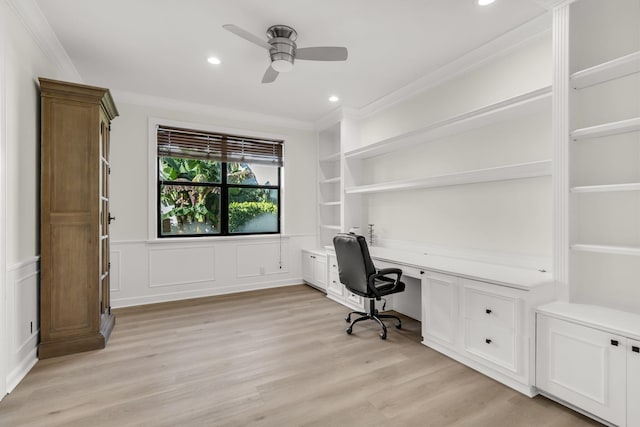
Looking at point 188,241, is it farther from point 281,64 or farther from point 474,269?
point 474,269

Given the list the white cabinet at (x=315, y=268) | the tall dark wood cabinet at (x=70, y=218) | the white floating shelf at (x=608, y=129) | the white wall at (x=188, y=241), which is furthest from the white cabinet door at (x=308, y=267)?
the white floating shelf at (x=608, y=129)

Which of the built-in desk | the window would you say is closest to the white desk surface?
the built-in desk

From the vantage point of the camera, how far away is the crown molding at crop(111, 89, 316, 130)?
157 inches

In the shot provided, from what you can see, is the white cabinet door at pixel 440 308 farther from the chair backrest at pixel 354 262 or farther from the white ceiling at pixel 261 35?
the white ceiling at pixel 261 35

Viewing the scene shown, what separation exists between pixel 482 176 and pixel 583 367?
157 centimetres

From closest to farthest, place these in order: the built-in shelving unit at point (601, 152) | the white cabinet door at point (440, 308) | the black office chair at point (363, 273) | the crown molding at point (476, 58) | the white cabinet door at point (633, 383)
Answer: the white cabinet door at point (633, 383), the built-in shelving unit at point (601, 152), the crown molding at point (476, 58), the white cabinet door at point (440, 308), the black office chair at point (363, 273)

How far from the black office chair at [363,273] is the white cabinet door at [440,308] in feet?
1.10

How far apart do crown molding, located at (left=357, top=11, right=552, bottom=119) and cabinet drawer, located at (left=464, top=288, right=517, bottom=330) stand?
2143 mm

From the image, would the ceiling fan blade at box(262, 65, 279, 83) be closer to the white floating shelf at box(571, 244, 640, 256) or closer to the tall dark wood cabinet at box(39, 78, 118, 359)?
the tall dark wood cabinet at box(39, 78, 118, 359)

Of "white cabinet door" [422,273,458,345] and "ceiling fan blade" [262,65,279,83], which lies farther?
"ceiling fan blade" [262,65,279,83]

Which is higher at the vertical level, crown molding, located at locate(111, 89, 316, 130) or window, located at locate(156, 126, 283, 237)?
crown molding, located at locate(111, 89, 316, 130)

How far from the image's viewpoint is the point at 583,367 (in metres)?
1.84

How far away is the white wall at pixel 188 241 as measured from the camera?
3990 millimetres

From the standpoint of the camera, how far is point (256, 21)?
2471mm
